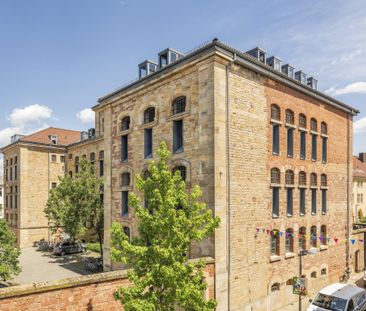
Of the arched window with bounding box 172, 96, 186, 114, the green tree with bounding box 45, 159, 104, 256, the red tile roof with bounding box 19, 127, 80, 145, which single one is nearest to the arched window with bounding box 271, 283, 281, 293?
the arched window with bounding box 172, 96, 186, 114

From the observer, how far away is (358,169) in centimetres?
4934

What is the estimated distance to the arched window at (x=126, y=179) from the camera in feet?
69.9

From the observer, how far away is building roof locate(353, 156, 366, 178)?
4705 cm

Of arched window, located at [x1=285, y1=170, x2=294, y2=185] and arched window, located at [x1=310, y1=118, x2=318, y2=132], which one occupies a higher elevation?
arched window, located at [x1=310, y1=118, x2=318, y2=132]

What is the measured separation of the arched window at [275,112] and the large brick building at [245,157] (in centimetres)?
6

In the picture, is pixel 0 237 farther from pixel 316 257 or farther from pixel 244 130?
pixel 316 257

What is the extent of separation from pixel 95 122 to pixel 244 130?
28691 millimetres

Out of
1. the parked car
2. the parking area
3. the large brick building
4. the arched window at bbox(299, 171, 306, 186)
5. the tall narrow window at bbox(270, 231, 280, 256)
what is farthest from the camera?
the parked car

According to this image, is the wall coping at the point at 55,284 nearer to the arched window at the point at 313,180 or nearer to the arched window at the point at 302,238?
the arched window at the point at 302,238

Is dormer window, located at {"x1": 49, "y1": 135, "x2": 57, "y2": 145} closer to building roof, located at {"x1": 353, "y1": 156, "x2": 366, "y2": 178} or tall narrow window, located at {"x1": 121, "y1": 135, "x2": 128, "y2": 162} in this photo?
tall narrow window, located at {"x1": 121, "y1": 135, "x2": 128, "y2": 162}

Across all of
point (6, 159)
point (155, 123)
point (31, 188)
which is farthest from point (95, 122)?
point (155, 123)

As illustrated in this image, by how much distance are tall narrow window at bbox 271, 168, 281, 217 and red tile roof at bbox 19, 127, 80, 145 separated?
34.3m

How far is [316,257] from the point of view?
71.7ft

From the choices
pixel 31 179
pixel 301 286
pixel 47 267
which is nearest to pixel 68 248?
pixel 47 267
